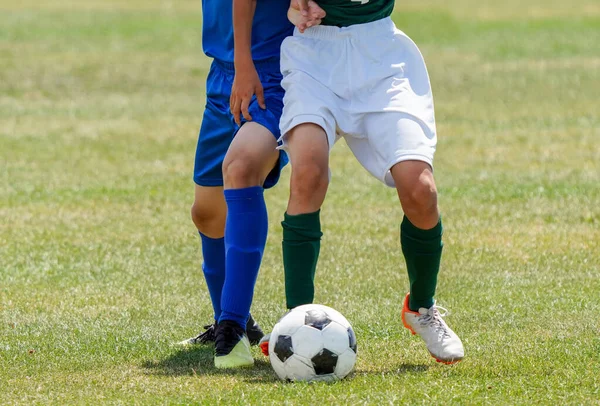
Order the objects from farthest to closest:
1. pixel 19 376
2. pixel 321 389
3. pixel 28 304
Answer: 1. pixel 28 304
2. pixel 19 376
3. pixel 321 389

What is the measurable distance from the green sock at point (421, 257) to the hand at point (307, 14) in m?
0.95

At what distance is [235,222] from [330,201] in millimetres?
5020

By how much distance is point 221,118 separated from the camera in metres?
5.57

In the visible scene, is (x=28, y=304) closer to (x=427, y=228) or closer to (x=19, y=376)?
(x=19, y=376)

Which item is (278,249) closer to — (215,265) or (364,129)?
(215,265)

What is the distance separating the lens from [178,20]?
1083 inches

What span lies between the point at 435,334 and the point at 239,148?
3.86 ft

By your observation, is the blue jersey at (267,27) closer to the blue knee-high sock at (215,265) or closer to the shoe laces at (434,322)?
the blue knee-high sock at (215,265)

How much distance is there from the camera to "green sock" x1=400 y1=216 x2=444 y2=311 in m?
5.02

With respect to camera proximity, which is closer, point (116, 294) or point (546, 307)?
point (546, 307)

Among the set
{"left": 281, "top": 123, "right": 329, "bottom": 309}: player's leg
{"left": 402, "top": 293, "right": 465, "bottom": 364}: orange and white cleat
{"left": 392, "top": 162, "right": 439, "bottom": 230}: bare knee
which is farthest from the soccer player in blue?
{"left": 402, "top": 293, "right": 465, "bottom": 364}: orange and white cleat

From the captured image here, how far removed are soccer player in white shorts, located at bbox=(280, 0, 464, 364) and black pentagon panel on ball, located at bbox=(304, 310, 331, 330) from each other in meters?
0.21

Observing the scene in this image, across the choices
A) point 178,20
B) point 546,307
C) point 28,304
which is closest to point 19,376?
point 28,304

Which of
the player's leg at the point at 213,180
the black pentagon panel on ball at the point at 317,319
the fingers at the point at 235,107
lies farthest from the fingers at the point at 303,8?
the black pentagon panel on ball at the point at 317,319
